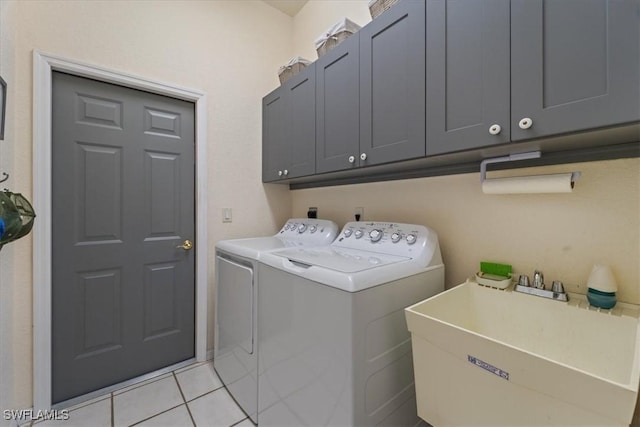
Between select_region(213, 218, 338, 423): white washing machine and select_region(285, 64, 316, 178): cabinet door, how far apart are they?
1.48 feet

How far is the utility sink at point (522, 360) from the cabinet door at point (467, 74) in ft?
2.23

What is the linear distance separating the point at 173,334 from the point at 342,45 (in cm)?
234

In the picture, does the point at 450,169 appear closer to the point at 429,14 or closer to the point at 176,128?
the point at 429,14

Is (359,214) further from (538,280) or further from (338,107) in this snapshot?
(538,280)

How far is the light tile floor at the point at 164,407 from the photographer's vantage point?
1.50m

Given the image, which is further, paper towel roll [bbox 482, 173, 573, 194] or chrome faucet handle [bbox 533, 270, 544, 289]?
chrome faucet handle [bbox 533, 270, 544, 289]

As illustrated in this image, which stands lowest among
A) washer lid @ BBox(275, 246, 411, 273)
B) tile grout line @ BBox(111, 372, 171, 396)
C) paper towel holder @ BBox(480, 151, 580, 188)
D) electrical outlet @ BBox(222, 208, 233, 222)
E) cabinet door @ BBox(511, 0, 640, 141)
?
tile grout line @ BBox(111, 372, 171, 396)

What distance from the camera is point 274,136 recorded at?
2.19 metres

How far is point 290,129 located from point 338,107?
531mm

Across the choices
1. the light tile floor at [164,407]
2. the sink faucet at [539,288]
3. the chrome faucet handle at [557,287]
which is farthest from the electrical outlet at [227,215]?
the chrome faucet handle at [557,287]

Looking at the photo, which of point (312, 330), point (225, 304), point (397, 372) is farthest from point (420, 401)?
point (225, 304)

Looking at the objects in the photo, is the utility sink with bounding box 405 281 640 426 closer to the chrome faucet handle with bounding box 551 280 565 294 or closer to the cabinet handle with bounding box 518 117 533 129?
the chrome faucet handle with bounding box 551 280 565 294

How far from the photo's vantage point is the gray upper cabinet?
1801 mm

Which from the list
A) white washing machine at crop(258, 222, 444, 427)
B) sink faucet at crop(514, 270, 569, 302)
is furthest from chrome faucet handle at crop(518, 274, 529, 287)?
white washing machine at crop(258, 222, 444, 427)
